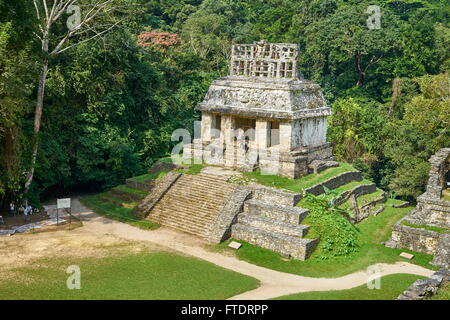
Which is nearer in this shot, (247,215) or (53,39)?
(247,215)

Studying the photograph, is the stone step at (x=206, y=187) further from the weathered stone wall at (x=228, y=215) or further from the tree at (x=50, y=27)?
the tree at (x=50, y=27)

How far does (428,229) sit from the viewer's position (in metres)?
19.3

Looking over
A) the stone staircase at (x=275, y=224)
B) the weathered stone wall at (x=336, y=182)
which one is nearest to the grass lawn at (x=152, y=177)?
the stone staircase at (x=275, y=224)

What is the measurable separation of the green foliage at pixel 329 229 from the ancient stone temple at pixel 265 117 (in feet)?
8.19

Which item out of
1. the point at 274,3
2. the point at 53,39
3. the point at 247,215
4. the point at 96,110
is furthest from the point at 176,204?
the point at 274,3

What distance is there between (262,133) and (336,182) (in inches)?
157

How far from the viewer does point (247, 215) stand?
66.6 ft

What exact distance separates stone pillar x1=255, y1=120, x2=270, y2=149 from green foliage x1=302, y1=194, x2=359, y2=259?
Answer: 4125 mm

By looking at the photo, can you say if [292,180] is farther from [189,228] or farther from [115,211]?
[115,211]

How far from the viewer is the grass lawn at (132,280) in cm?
1445

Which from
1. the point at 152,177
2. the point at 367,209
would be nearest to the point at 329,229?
the point at 367,209

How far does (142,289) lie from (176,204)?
292 inches

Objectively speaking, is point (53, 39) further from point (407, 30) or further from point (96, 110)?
point (407, 30)
